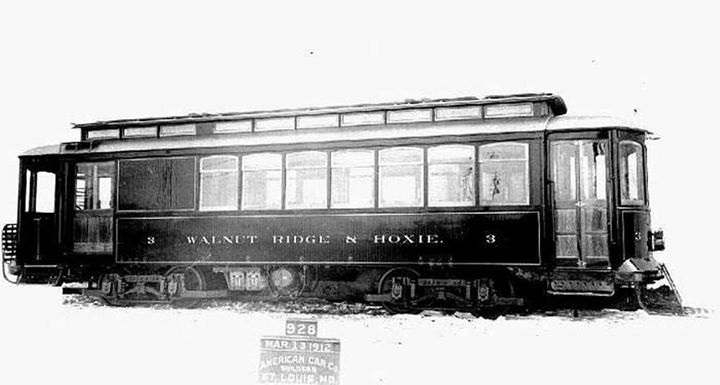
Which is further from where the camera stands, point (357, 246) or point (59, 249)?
point (59, 249)

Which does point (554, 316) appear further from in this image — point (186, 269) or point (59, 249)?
point (59, 249)

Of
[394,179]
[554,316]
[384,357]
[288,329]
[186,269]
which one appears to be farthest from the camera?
[186,269]

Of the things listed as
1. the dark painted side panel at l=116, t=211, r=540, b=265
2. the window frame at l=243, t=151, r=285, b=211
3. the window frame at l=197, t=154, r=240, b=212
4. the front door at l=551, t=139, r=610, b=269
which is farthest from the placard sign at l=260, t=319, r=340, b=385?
the window frame at l=197, t=154, r=240, b=212

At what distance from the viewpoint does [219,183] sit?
14.0 metres

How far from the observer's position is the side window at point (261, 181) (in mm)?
13625

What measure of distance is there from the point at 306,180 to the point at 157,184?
285 cm

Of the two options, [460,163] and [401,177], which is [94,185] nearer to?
[401,177]

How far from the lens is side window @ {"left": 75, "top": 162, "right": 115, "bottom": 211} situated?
48.3 ft

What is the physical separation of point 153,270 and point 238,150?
2.78 meters

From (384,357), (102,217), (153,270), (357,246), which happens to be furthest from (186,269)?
(384,357)

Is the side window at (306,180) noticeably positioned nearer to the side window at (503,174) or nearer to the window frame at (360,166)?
the window frame at (360,166)

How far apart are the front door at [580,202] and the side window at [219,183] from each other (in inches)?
212

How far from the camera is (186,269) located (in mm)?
14211

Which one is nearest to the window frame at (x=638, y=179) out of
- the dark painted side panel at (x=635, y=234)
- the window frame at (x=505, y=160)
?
the dark painted side panel at (x=635, y=234)
